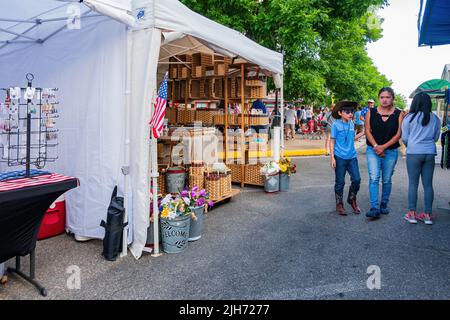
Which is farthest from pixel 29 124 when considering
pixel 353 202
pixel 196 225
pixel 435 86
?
pixel 435 86

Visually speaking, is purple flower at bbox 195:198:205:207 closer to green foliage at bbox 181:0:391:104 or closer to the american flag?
the american flag

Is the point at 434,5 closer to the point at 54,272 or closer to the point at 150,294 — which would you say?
the point at 150,294

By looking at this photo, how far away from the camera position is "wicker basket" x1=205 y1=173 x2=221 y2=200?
20.0 feet

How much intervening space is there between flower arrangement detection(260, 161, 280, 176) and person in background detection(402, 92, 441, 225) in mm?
2682

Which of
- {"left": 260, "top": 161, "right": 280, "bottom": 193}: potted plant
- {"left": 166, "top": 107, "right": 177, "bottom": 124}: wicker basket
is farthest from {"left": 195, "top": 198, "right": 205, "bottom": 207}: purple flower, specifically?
{"left": 166, "top": 107, "right": 177, "bottom": 124}: wicker basket

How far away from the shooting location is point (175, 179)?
6062mm

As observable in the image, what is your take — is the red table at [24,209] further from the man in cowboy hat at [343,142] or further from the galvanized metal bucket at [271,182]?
the galvanized metal bucket at [271,182]

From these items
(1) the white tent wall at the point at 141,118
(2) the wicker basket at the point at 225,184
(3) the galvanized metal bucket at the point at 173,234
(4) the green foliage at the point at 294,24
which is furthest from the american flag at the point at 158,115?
(4) the green foliage at the point at 294,24

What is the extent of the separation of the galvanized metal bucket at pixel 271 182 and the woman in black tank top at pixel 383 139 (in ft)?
7.31

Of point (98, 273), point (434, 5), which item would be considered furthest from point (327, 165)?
point (98, 273)

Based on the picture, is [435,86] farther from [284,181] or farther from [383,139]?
[383,139]

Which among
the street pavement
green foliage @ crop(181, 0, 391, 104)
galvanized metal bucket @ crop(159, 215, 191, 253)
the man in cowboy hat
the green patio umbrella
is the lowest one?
the street pavement

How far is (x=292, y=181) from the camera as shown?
8625 millimetres

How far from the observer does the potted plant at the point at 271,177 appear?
7227 mm
